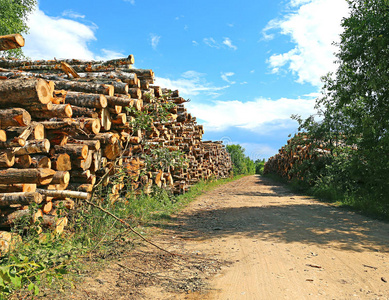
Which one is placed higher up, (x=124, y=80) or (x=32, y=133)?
(x=124, y=80)

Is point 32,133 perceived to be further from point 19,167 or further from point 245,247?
point 245,247

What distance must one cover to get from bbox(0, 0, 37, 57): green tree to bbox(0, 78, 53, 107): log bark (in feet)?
59.3

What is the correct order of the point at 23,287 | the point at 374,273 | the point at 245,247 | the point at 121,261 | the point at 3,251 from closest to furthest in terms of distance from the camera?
1. the point at 23,287
2. the point at 3,251
3. the point at 374,273
4. the point at 121,261
5. the point at 245,247

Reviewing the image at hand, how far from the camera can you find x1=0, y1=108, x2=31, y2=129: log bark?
4.98 m

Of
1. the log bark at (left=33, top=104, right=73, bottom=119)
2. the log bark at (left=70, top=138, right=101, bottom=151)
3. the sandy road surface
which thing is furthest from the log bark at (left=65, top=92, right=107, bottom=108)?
the sandy road surface

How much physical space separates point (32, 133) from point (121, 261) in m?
2.68

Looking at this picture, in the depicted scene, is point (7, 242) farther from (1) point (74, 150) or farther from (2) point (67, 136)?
(2) point (67, 136)

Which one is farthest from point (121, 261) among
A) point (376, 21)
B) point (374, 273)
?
point (376, 21)

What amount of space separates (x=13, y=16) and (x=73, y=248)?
22740 mm

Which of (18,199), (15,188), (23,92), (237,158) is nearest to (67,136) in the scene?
(23,92)

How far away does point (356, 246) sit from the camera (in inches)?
231

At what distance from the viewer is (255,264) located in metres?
4.86

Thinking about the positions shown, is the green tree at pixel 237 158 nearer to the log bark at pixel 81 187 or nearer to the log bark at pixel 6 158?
the log bark at pixel 81 187

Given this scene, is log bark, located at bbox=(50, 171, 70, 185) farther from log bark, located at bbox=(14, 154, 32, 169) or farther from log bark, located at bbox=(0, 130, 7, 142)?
log bark, located at bbox=(0, 130, 7, 142)
